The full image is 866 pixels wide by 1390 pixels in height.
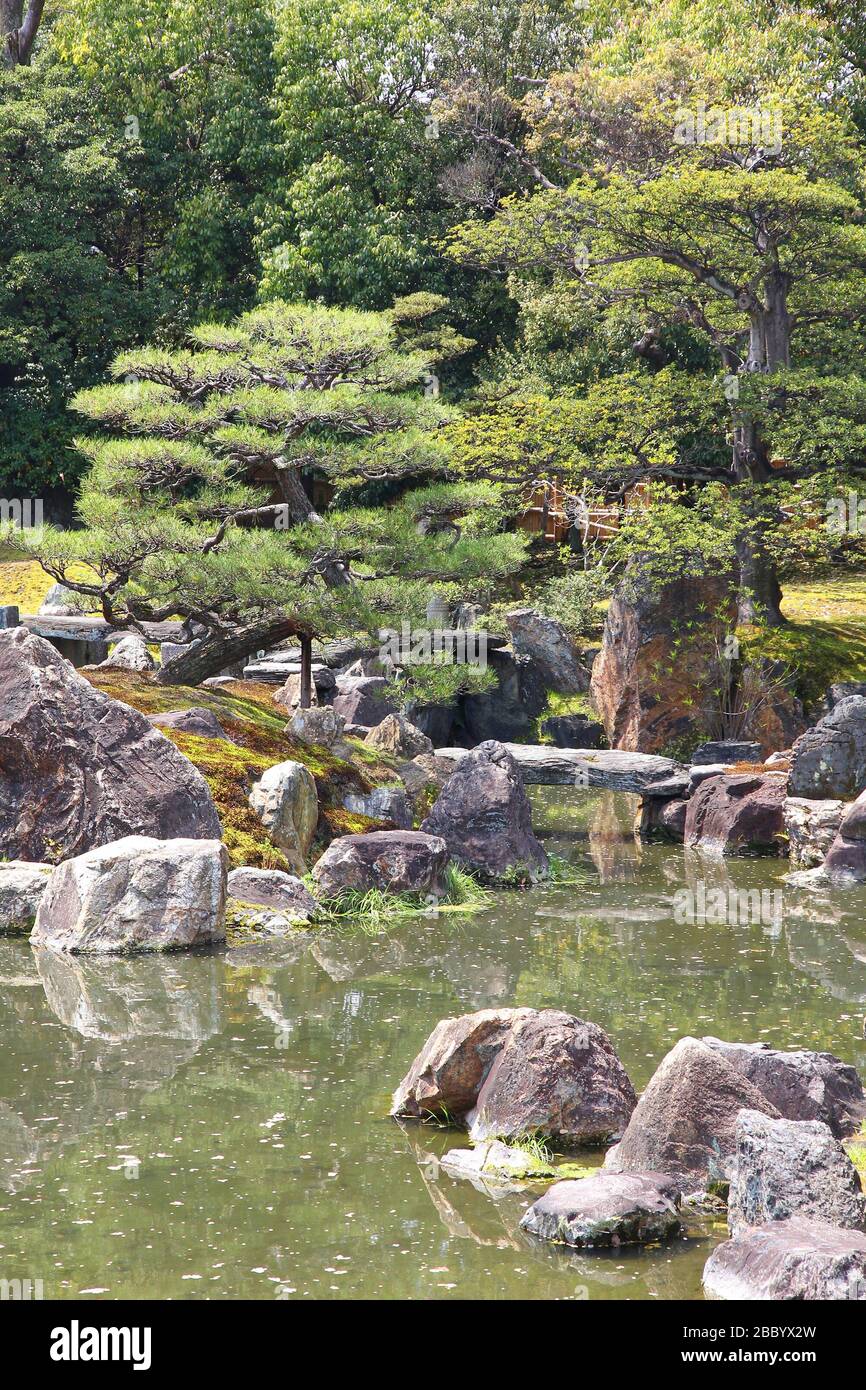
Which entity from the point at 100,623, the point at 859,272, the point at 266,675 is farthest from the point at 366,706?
the point at 859,272

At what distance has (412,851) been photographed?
36.2 ft

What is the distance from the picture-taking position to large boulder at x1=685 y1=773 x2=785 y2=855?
13.9 m

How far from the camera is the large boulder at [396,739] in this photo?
49.1 ft

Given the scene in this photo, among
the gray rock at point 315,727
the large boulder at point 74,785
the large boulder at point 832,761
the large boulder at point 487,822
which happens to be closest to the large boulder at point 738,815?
the large boulder at point 832,761

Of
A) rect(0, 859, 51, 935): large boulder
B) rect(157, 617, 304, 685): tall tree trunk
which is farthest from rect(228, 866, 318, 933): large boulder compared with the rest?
rect(157, 617, 304, 685): tall tree trunk

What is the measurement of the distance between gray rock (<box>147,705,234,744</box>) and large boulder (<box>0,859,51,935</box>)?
243 centimetres

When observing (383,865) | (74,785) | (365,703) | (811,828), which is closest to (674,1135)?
(383,865)

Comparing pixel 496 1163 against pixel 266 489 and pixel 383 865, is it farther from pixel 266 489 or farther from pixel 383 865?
pixel 266 489

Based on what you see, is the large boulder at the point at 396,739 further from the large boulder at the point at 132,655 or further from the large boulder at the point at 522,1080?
the large boulder at the point at 522,1080

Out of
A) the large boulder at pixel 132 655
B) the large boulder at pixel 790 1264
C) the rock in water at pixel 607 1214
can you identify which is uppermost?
the large boulder at pixel 132 655

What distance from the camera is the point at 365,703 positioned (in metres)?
18.5

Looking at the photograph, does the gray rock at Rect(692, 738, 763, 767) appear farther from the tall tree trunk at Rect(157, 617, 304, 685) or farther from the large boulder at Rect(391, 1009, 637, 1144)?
the large boulder at Rect(391, 1009, 637, 1144)

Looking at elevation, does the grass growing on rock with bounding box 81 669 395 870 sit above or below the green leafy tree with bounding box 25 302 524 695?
below

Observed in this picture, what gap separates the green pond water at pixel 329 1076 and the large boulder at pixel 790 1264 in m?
0.19
